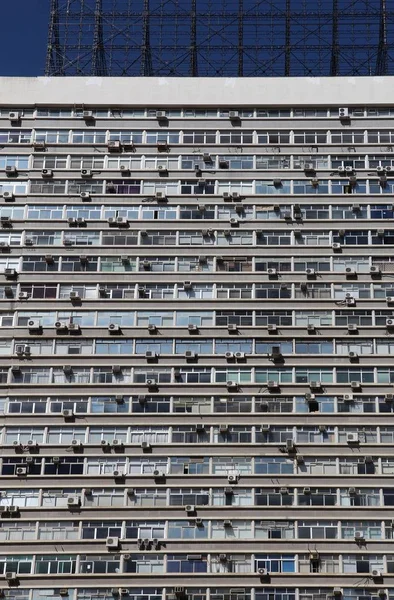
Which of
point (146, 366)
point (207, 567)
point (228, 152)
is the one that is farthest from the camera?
point (228, 152)

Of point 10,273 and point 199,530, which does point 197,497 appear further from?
point 10,273

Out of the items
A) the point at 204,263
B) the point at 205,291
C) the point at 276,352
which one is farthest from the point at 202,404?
the point at 204,263

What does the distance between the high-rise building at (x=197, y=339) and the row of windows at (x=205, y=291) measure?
3.2 inches

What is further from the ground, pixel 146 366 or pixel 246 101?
pixel 246 101

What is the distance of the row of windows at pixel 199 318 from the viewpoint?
158 ft

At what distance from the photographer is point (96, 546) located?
44.6m

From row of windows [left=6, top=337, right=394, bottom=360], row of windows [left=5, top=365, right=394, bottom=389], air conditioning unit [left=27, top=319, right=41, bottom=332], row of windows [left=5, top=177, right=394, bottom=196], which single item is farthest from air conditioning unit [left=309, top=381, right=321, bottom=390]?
air conditioning unit [left=27, top=319, right=41, bottom=332]

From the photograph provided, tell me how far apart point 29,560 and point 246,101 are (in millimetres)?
19559

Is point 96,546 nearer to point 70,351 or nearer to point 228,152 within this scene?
point 70,351

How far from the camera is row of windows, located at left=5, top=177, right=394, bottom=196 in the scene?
5059 centimetres

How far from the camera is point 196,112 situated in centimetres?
5222

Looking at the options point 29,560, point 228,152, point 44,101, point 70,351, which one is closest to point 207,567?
point 29,560

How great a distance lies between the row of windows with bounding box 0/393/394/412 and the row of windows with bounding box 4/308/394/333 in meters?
2.81

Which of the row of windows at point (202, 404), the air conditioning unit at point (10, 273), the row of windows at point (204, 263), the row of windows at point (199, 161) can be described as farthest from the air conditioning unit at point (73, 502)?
the row of windows at point (199, 161)
